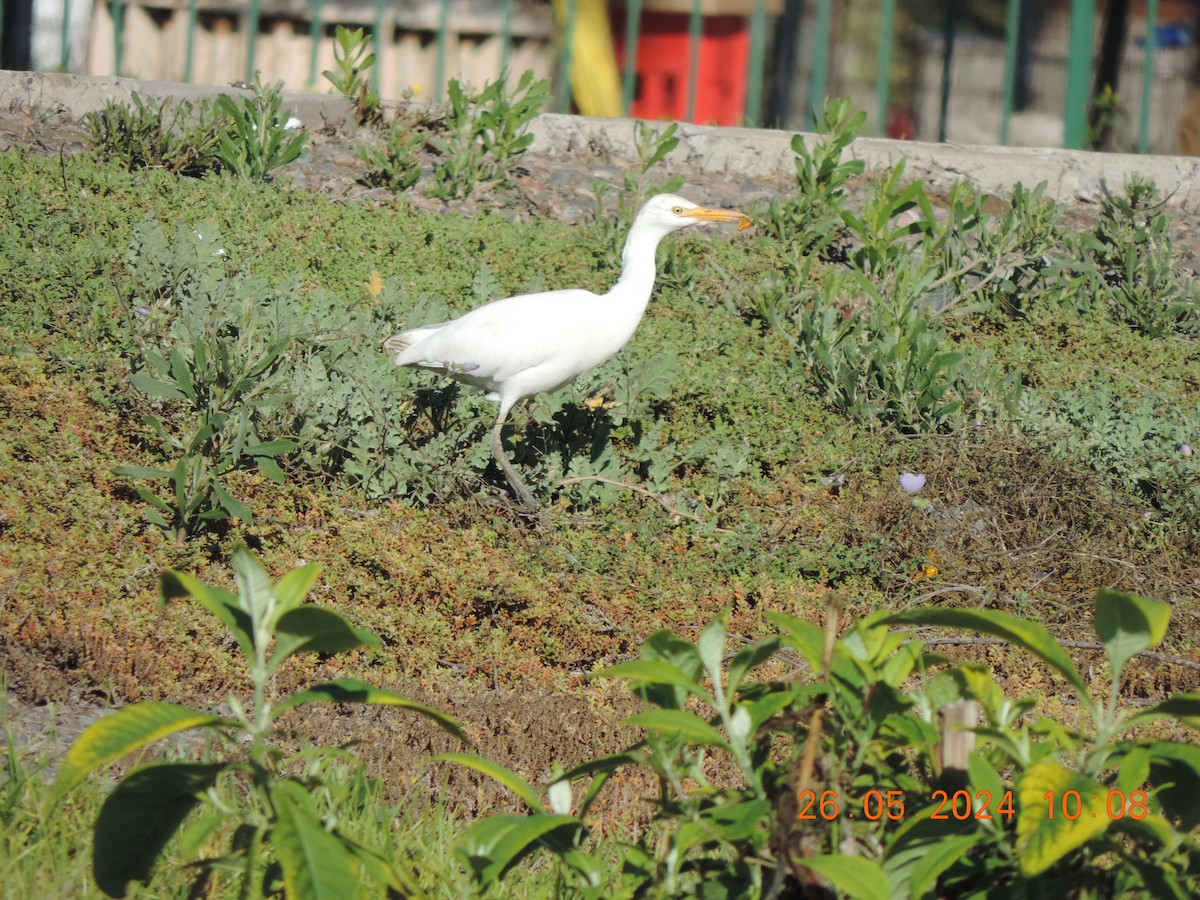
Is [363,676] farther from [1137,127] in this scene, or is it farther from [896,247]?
[1137,127]

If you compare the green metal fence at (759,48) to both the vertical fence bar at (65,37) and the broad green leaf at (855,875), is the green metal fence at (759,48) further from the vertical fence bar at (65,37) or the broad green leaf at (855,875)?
the broad green leaf at (855,875)

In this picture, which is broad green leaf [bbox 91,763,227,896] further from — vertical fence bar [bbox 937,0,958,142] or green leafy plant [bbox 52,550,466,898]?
vertical fence bar [bbox 937,0,958,142]

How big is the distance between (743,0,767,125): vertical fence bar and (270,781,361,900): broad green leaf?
28.1 feet

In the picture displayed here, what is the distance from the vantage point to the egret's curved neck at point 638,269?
18.7ft

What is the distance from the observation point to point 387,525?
5.54 m

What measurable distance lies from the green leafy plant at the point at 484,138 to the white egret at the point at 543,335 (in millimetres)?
3066

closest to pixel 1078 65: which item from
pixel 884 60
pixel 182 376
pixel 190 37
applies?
pixel 884 60

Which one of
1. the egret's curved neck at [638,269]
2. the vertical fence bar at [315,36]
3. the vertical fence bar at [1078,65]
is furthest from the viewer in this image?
the vertical fence bar at [1078,65]

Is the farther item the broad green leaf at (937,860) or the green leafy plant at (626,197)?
the green leafy plant at (626,197)

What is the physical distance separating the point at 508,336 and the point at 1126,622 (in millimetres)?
3774

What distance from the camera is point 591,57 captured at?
33.8 ft

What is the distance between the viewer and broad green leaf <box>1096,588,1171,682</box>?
1.98m

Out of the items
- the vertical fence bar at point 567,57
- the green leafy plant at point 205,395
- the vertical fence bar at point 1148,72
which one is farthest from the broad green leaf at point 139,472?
the vertical fence bar at point 1148,72

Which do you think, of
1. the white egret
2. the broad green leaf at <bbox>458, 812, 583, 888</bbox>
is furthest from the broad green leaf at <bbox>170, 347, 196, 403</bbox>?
the broad green leaf at <bbox>458, 812, 583, 888</bbox>
